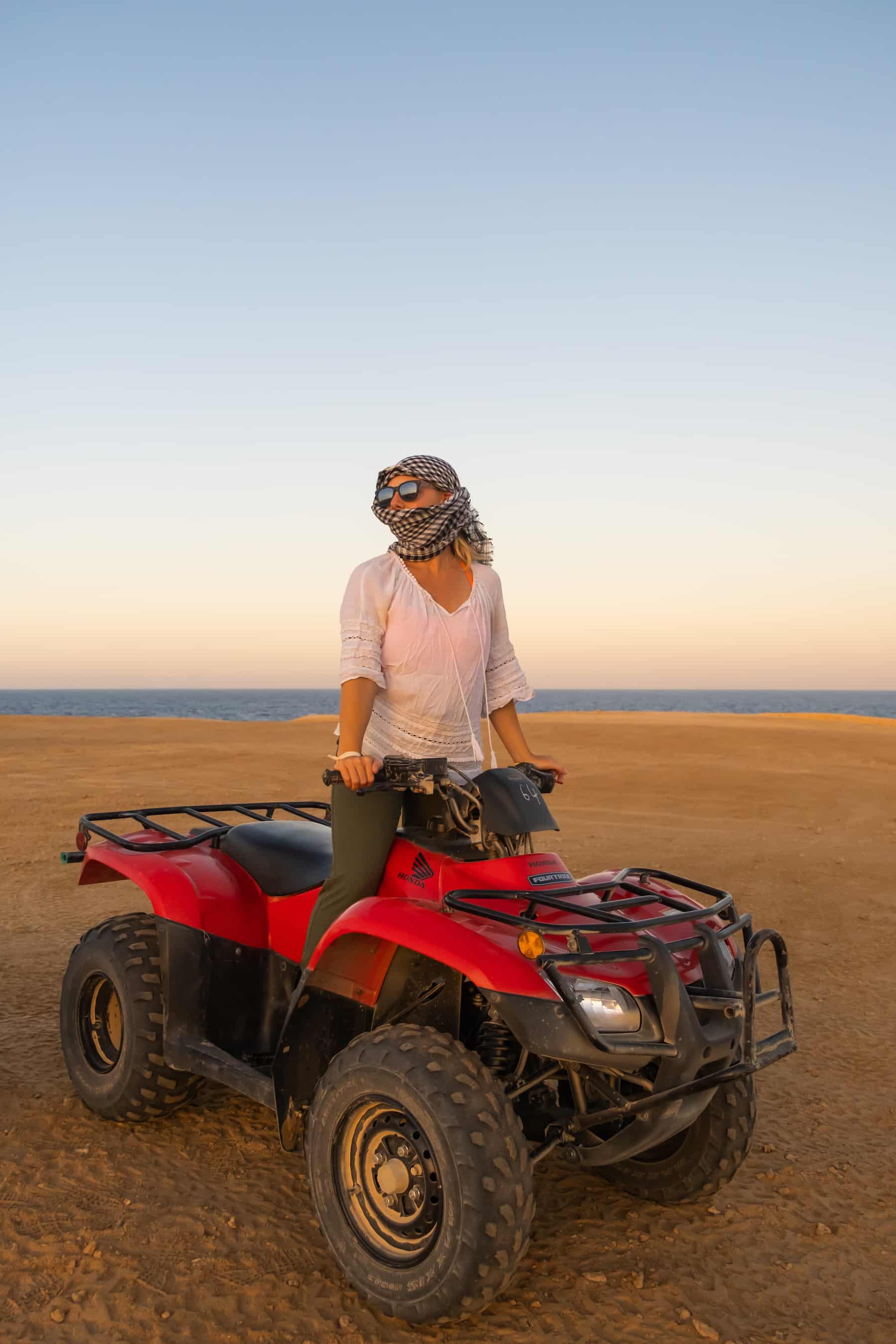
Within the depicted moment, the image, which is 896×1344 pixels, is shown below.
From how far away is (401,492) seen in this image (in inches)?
137

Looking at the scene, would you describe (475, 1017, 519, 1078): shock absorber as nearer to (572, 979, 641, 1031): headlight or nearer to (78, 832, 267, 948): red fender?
(572, 979, 641, 1031): headlight

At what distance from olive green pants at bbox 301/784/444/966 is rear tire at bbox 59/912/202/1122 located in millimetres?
1066

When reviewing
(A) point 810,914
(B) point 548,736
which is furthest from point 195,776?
(A) point 810,914

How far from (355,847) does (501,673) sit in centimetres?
93

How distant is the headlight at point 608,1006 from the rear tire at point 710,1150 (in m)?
0.82

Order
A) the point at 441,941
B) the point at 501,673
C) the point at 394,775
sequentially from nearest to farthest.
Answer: the point at 441,941
the point at 394,775
the point at 501,673

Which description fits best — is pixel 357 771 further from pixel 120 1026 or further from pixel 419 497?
pixel 120 1026

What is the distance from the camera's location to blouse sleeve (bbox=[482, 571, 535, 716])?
3908 millimetres

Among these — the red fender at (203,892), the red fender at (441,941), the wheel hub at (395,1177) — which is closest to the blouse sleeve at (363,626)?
the red fender at (441,941)

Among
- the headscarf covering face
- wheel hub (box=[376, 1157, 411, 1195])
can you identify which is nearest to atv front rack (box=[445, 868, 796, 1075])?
wheel hub (box=[376, 1157, 411, 1195])

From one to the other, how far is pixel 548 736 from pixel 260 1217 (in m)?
18.8

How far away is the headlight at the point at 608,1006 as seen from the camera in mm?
2789

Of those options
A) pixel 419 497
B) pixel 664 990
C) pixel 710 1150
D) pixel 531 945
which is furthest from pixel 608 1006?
pixel 419 497

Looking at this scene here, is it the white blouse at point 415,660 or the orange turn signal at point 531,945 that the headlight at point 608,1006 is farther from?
the white blouse at point 415,660
